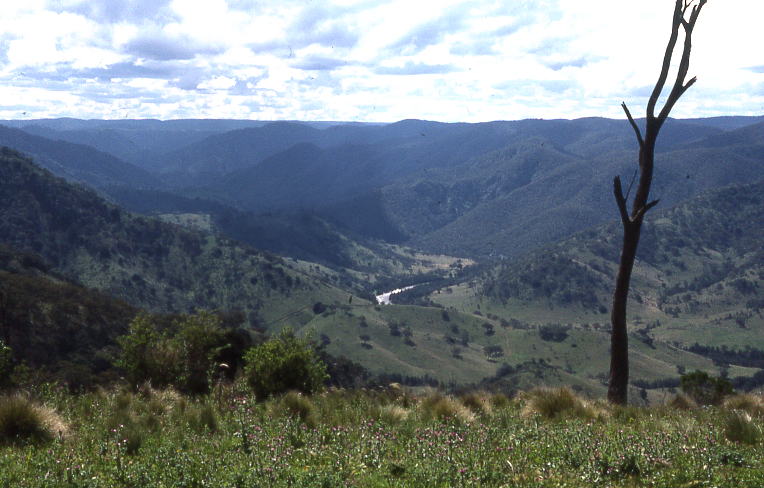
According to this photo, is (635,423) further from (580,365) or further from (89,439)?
(580,365)

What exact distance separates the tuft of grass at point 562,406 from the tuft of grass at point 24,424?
8728 mm

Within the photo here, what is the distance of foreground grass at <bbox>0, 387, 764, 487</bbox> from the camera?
25.1ft

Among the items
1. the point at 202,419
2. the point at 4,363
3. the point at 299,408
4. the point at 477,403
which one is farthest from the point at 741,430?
the point at 4,363

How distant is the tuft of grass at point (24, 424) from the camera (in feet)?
32.7

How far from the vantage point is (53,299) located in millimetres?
75188

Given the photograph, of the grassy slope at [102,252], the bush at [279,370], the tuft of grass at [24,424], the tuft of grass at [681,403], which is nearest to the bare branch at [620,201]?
the tuft of grass at [681,403]

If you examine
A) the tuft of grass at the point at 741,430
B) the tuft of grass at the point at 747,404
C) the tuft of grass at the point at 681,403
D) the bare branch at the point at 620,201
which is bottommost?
the tuft of grass at the point at 681,403

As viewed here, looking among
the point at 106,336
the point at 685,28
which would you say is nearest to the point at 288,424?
the point at 685,28

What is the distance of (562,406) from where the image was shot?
12.5 meters

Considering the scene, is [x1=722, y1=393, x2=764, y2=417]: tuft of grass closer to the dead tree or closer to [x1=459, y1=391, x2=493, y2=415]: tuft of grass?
the dead tree

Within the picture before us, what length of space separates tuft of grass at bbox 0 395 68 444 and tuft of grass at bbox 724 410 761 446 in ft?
35.5

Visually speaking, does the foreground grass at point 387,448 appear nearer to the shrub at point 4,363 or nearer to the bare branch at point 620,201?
the bare branch at point 620,201

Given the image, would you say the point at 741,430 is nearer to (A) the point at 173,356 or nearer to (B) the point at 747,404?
(B) the point at 747,404

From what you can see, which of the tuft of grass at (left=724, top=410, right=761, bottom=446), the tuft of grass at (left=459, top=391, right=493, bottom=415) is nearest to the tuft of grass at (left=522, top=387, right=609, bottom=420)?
the tuft of grass at (left=459, top=391, right=493, bottom=415)
